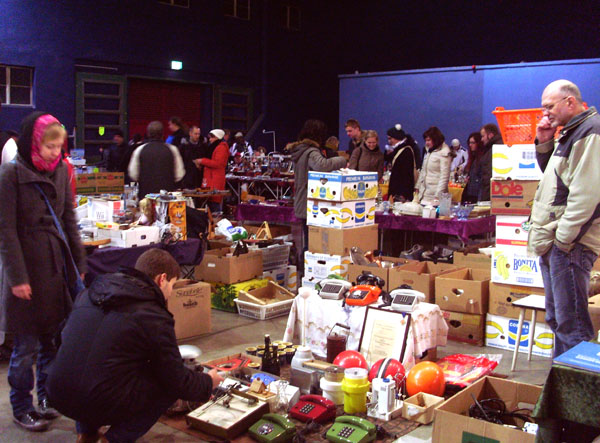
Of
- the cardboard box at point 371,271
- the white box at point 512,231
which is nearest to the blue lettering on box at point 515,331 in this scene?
the white box at point 512,231

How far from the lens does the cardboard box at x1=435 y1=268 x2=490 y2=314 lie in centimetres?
494

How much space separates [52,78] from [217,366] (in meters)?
8.75

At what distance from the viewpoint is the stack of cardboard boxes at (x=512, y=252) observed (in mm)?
4723

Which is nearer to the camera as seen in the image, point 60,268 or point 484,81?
point 60,268

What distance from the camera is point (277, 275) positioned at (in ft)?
21.0

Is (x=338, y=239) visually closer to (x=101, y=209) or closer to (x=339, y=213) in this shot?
(x=339, y=213)

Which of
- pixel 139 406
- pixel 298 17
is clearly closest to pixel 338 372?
pixel 139 406

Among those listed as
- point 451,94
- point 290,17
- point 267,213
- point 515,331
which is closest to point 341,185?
point 515,331

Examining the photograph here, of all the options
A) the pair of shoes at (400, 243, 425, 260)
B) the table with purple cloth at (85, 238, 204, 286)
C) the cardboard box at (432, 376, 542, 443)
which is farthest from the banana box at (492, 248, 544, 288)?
the table with purple cloth at (85, 238, 204, 286)

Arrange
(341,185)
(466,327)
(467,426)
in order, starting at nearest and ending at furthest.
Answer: (467,426) < (466,327) < (341,185)

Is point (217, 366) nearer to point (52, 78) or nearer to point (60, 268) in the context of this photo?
point (60, 268)

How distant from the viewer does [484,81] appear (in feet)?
39.9

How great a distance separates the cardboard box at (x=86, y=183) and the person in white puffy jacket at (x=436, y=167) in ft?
14.4

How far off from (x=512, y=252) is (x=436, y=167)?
2341 millimetres
